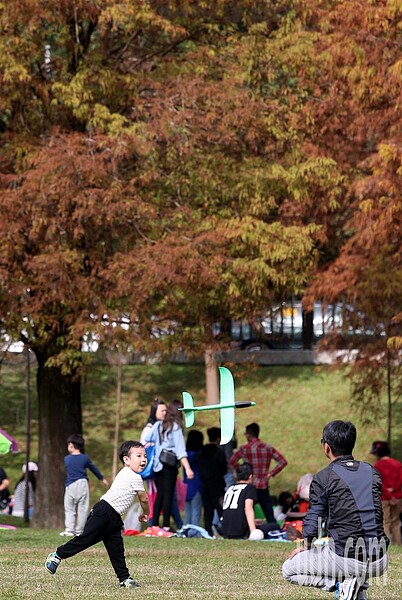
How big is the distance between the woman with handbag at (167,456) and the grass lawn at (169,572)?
124 centimetres

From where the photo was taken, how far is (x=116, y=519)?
32.7 feet

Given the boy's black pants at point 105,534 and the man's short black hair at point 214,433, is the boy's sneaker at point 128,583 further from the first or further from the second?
the man's short black hair at point 214,433

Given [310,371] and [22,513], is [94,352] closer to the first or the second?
[22,513]

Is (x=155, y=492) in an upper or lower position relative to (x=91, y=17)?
lower

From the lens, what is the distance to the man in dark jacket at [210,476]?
59.7 feet

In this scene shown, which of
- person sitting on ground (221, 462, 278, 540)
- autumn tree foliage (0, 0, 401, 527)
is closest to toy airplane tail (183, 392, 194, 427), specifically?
person sitting on ground (221, 462, 278, 540)

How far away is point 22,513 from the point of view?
24031 millimetres

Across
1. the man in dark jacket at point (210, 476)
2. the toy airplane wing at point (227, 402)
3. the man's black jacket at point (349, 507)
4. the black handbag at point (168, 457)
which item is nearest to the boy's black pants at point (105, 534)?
the toy airplane wing at point (227, 402)

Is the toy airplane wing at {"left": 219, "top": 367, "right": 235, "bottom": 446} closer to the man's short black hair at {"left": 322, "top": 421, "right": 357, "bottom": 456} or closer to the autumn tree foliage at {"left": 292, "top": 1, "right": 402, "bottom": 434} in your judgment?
the man's short black hair at {"left": 322, "top": 421, "right": 357, "bottom": 456}

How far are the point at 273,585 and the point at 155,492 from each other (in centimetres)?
751

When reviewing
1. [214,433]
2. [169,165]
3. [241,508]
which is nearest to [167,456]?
[241,508]

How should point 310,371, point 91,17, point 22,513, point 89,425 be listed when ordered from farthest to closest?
point 310,371 < point 89,425 < point 22,513 < point 91,17

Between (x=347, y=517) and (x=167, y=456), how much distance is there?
30.2 ft

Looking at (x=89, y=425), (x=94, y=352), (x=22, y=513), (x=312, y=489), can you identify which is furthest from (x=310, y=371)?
(x=312, y=489)
